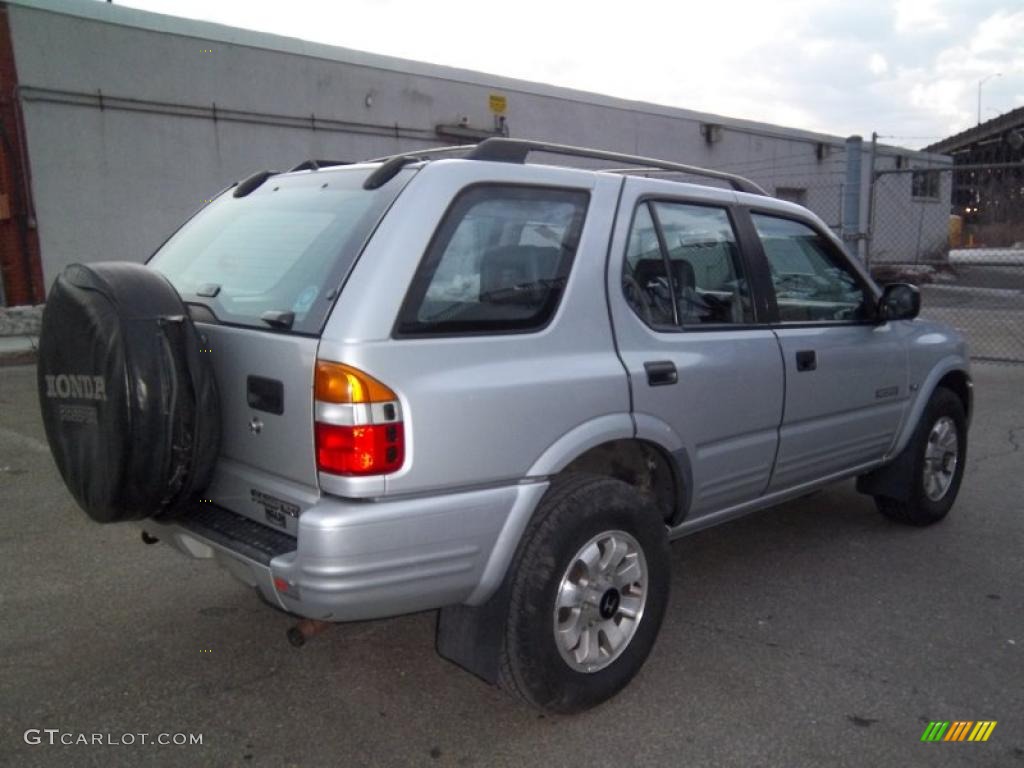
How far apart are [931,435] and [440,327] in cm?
341

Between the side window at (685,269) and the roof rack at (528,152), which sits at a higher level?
the roof rack at (528,152)

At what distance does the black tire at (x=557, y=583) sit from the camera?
283 centimetres

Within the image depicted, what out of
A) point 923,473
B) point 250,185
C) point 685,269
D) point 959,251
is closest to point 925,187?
point 959,251

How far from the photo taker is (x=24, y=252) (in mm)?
12664

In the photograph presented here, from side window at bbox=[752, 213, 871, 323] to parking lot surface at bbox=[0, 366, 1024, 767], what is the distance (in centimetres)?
128

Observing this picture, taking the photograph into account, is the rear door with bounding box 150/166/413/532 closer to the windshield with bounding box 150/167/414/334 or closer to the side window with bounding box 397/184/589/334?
the windshield with bounding box 150/167/414/334

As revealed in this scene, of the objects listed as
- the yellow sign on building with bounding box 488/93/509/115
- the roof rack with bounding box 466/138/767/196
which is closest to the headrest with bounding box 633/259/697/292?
the roof rack with bounding box 466/138/767/196

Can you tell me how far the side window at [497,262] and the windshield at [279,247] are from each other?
23cm

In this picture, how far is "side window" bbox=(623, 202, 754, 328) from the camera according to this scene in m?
3.36

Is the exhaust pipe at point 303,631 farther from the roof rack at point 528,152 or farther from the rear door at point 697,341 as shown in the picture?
the roof rack at point 528,152

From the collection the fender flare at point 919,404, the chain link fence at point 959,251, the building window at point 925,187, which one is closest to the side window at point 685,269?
the fender flare at point 919,404

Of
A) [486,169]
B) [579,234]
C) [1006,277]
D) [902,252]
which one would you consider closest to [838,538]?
[579,234]

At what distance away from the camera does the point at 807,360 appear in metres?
3.98
